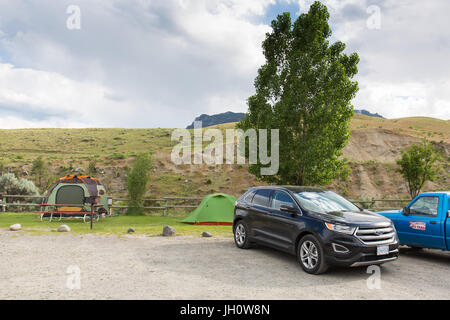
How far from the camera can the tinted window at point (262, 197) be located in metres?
8.08

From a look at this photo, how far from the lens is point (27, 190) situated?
22938mm

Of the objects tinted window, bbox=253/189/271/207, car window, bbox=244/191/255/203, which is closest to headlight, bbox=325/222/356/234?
tinted window, bbox=253/189/271/207

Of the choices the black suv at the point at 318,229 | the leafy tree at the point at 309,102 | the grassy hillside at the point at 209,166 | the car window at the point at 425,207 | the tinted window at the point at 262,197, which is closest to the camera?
the black suv at the point at 318,229

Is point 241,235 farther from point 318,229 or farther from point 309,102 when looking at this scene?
point 309,102

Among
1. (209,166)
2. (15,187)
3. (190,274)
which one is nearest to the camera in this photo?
(190,274)

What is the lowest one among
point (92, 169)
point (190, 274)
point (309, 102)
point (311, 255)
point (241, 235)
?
point (190, 274)

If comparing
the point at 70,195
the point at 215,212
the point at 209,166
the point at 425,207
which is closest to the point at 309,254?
the point at 425,207

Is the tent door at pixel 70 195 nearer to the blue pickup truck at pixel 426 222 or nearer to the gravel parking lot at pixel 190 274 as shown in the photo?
the gravel parking lot at pixel 190 274

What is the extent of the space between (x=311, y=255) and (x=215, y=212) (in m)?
8.36

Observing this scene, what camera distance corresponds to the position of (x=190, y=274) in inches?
236

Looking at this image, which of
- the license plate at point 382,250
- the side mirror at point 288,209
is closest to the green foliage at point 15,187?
the side mirror at point 288,209

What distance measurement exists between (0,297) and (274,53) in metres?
16.4

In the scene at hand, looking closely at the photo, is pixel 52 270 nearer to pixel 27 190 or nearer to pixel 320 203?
pixel 320 203

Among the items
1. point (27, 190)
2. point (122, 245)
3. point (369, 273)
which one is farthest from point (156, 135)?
point (369, 273)
